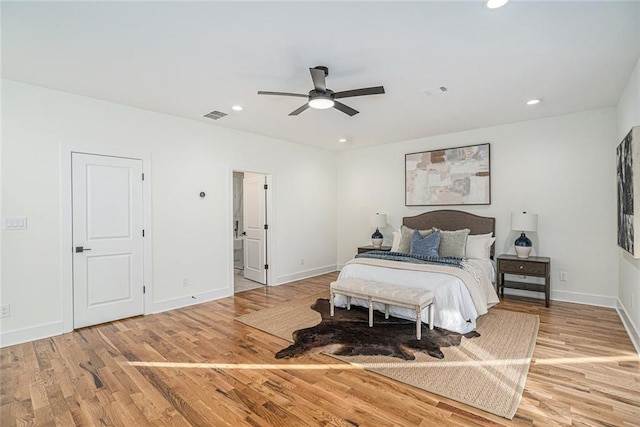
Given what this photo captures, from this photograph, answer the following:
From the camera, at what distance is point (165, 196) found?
14.9 ft

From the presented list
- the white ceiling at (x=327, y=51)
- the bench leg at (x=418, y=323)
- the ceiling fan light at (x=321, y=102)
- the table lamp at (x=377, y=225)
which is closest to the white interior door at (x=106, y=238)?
the white ceiling at (x=327, y=51)

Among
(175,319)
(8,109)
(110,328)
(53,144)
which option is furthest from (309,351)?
(8,109)

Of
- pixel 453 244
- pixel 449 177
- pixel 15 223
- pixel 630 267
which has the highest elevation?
pixel 449 177

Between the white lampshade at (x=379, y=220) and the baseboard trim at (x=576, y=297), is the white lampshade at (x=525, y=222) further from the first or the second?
the white lampshade at (x=379, y=220)

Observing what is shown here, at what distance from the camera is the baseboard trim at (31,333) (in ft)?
10.8

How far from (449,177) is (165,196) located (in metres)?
4.70

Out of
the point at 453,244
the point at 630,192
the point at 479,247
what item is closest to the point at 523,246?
the point at 479,247

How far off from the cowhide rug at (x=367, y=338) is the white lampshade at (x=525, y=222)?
2.07m

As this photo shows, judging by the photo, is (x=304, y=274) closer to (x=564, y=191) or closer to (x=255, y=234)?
(x=255, y=234)

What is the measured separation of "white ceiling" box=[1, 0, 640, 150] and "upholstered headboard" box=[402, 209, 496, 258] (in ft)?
6.20

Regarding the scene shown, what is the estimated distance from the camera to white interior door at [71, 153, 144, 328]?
3.80 meters

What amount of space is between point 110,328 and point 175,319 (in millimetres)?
706

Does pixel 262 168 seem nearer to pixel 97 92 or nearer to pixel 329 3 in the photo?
pixel 97 92

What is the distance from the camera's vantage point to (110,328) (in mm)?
3791
